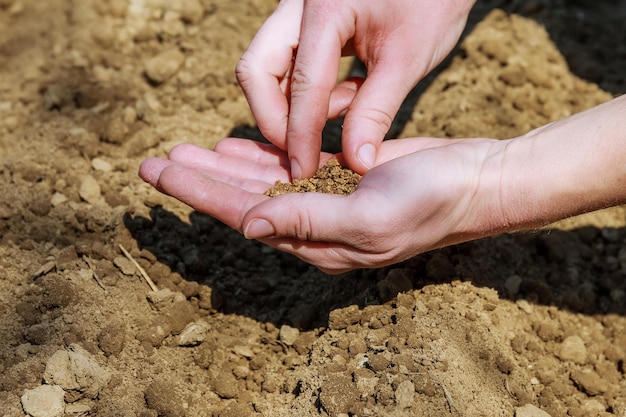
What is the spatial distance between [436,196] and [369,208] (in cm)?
24

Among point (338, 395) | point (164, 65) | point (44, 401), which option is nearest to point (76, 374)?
point (44, 401)

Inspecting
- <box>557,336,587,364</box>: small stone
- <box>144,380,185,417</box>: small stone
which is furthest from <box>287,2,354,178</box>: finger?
<box>557,336,587,364</box>: small stone

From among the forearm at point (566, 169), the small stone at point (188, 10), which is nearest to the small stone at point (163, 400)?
the forearm at point (566, 169)

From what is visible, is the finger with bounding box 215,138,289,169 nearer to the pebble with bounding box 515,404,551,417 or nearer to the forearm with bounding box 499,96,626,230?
the forearm with bounding box 499,96,626,230

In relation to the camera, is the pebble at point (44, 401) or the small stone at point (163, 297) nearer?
the pebble at point (44, 401)

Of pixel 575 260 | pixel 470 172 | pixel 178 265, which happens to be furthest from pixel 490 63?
pixel 178 265

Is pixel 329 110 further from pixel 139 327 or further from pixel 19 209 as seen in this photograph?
pixel 19 209

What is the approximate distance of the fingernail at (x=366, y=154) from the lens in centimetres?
238

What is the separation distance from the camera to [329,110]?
8.58 ft

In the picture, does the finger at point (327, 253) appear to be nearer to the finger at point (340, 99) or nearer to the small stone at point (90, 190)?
the finger at point (340, 99)

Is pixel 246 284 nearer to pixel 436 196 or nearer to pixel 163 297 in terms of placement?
pixel 163 297

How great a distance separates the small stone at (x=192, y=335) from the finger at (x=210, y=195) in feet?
1.46

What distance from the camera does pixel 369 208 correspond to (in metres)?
2.05

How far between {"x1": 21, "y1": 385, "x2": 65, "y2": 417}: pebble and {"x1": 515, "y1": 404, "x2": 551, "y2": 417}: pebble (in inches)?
56.3
